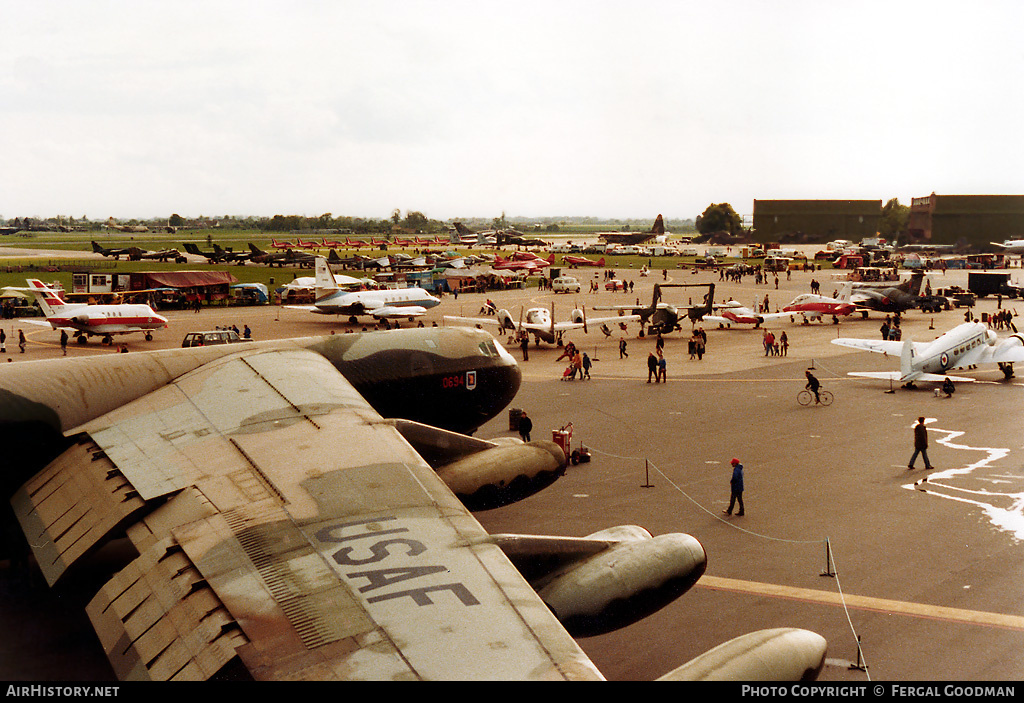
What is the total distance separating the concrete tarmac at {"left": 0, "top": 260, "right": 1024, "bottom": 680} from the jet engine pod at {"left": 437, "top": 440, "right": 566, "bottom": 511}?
312 centimetres

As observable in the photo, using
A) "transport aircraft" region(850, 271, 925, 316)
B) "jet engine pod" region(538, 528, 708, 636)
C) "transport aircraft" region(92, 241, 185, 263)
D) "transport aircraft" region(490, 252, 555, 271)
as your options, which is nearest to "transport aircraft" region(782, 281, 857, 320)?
"transport aircraft" region(850, 271, 925, 316)

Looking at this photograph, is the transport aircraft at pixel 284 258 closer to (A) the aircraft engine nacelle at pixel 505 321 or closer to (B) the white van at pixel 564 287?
(B) the white van at pixel 564 287

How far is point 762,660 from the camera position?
8391 millimetres

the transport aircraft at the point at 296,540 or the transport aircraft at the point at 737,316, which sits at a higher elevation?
the transport aircraft at the point at 296,540

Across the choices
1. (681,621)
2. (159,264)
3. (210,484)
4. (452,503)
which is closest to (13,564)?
(210,484)

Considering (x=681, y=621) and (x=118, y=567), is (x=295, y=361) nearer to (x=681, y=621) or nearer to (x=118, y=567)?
(x=118, y=567)

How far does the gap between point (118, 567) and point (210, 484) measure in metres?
6.57

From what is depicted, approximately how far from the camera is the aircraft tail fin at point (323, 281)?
227ft

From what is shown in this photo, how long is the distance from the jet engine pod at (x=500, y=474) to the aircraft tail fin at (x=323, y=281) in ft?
178

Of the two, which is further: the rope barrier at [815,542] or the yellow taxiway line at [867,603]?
the yellow taxiway line at [867,603]

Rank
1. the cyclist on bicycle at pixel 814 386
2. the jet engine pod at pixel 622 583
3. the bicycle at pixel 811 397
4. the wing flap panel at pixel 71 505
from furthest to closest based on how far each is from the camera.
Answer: the bicycle at pixel 811 397
the cyclist on bicycle at pixel 814 386
the wing flap panel at pixel 71 505
the jet engine pod at pixel 622 583

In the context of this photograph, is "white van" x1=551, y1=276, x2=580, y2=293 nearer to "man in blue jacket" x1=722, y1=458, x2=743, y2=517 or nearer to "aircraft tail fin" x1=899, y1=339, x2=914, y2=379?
"aircraft tail fin" x1=899, y1=339, x2=914, y2=379

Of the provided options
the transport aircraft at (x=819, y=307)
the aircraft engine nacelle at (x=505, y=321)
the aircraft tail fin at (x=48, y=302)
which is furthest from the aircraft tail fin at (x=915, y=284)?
the aircraft tail fin at (x=48, y=302)

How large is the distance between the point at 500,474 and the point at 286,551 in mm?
7924
